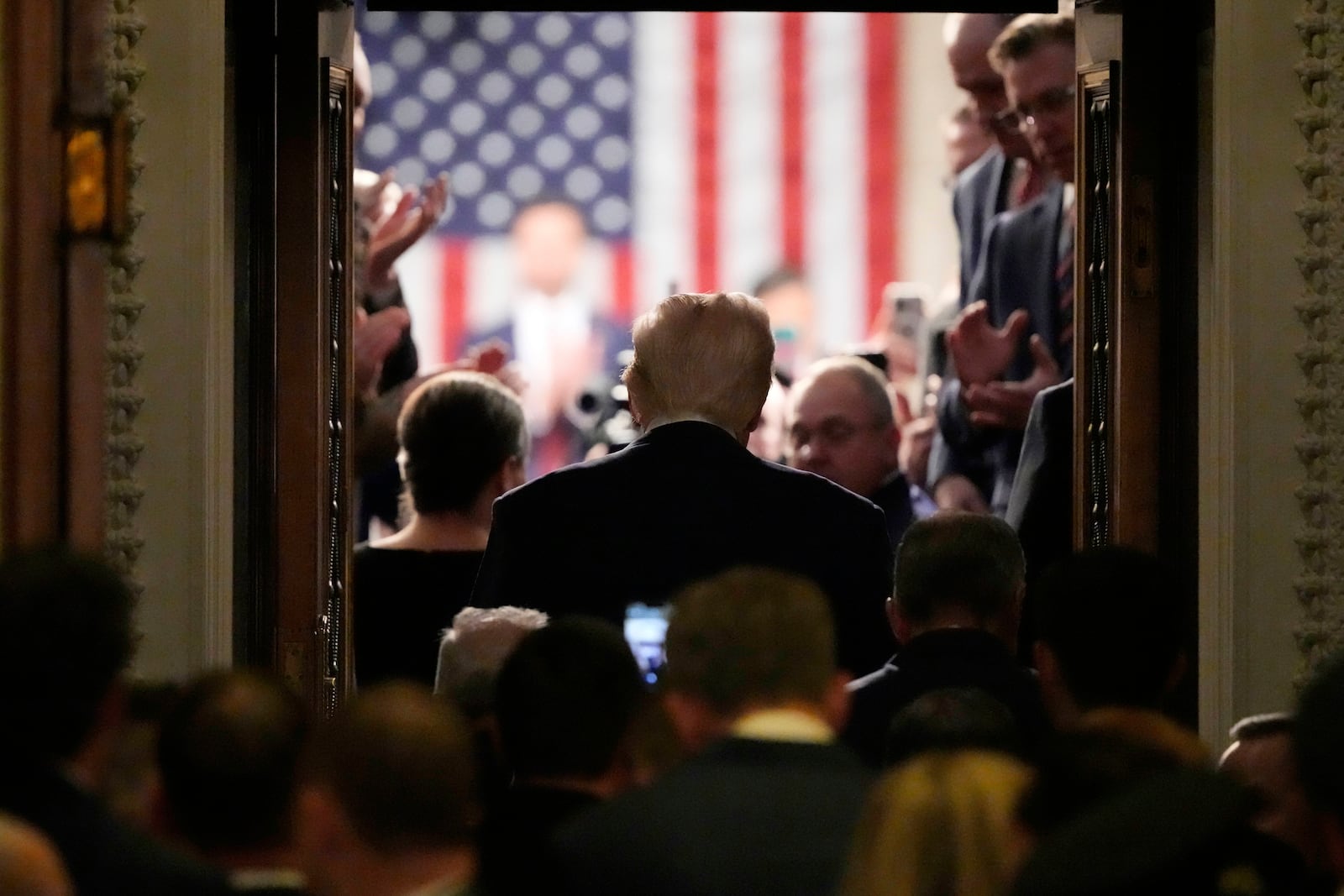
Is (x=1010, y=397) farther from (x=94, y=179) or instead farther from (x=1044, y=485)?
(x=94, y=179)

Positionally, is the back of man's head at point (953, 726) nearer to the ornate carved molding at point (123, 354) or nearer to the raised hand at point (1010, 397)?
the ornate carved molding at point (123, 354)

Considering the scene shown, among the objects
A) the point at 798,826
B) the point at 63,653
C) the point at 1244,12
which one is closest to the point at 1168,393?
the point at 1244,12

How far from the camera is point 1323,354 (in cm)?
487

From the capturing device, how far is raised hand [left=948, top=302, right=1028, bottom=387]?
311 inches

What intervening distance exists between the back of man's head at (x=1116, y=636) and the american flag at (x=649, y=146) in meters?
9.19

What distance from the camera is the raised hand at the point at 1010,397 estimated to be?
7598 millimetres

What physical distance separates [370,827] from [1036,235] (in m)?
5.92

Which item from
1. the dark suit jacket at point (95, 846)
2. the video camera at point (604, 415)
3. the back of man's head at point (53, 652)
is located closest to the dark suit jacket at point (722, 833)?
the dark suit jacket at point (95, 846)

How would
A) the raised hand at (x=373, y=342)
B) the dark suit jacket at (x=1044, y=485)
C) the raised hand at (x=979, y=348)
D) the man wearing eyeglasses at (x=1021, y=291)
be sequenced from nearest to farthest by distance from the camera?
the dark suit jacket at (x=1044, y=485) < the man wearing eyeglasses at (x=1021, y=291) < the raised hand at (x=979, y=348) < the raised hand at (x=373, y=342)

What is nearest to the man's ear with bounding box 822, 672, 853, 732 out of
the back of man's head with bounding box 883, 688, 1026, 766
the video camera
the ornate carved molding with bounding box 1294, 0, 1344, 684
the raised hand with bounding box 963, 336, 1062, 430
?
the back of man's head with bounding box 883, 688, 1026, 766

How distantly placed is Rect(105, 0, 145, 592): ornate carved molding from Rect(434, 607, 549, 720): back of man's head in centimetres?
116

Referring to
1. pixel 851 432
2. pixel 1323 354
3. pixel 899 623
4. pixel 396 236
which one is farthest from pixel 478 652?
pixel 396 236

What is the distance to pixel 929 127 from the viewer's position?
41.5ft

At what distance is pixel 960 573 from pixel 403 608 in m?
2.10
